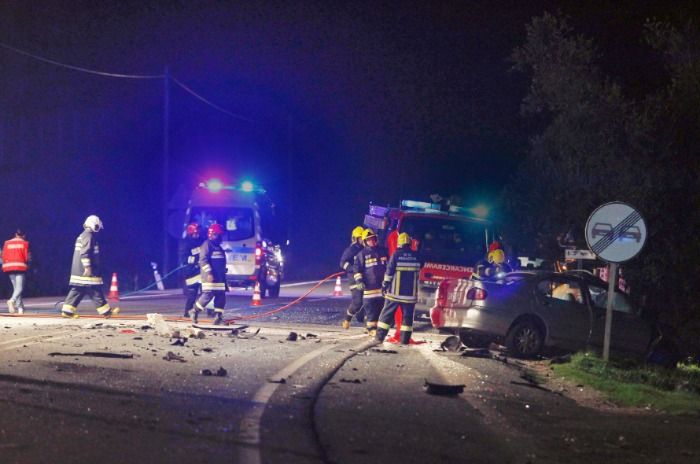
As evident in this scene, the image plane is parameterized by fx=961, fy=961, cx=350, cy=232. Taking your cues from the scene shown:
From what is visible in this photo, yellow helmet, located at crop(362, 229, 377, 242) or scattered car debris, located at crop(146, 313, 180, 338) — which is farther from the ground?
yellow helmet, located at crop(362, 229, 377, 242)

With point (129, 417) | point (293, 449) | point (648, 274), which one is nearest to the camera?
point (293, 449)

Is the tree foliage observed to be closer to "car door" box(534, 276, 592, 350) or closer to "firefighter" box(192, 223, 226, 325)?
"car door" box(534, 276, 592, 350)

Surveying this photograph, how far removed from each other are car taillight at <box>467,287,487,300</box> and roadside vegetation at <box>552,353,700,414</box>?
4.93 feet

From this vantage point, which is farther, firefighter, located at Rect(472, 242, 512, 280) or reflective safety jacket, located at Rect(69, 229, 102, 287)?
reflective safety jacket, located at Rect(69, 229, 102, 287)

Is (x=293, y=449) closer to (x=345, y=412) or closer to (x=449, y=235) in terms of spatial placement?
(x=345, y=412)

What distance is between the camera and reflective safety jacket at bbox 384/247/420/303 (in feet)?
46.8

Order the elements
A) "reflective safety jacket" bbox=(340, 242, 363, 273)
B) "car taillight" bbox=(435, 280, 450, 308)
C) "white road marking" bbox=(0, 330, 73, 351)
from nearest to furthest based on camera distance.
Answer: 1. "white road marking" bbox=(0, 330, 73, 351)
2. "car taillight" bbox=(435, 280, 450, 308)
3. "reflective safety jacket" bbox=(340, 242, 363, 273)

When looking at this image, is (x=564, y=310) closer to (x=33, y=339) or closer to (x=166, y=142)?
(x=33, y=339)

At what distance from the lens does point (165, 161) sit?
33.2 m

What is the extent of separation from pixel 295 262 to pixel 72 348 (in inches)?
1667

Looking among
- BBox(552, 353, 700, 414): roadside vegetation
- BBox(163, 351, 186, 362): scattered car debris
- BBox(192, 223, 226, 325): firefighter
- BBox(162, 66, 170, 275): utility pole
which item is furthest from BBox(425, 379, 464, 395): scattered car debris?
BBox(162, 66, 170, 275): utility pole

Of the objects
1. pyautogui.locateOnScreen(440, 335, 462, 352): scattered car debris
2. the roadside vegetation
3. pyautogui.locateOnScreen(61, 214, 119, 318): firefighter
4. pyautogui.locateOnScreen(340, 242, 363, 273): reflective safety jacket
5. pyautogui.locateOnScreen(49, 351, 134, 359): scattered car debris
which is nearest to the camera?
Answer: the roadside vegetation

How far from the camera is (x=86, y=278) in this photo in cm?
1650

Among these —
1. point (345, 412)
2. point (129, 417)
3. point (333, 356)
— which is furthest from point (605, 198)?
point (129, 417)
